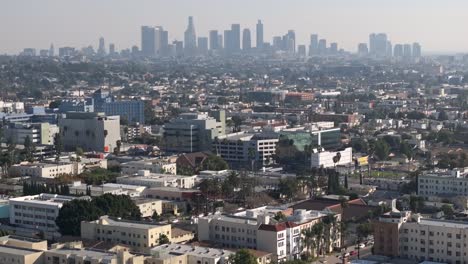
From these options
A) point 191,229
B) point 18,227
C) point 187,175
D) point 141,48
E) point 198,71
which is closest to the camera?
point 191,229

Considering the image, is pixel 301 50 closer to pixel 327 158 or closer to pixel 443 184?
pixel 327 158

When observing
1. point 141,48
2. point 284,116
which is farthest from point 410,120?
point 141,48

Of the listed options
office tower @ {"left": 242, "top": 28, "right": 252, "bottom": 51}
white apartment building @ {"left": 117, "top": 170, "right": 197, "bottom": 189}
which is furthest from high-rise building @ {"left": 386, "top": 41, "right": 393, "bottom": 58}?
white apartment building @ {"left": 117, "top": 170, "right": 197, "bottom": 189}

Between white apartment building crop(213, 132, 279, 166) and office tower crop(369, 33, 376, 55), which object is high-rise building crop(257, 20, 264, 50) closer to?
office tower crop(369, 33, 376, 55)

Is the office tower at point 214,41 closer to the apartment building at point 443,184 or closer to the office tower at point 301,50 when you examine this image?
the office tower at point 301,50

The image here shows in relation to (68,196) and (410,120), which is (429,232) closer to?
(68,196)

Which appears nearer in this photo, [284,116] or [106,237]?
[106,237]

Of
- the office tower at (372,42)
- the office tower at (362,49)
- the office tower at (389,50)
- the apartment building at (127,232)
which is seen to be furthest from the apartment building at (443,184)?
the office tower at (372,42)
